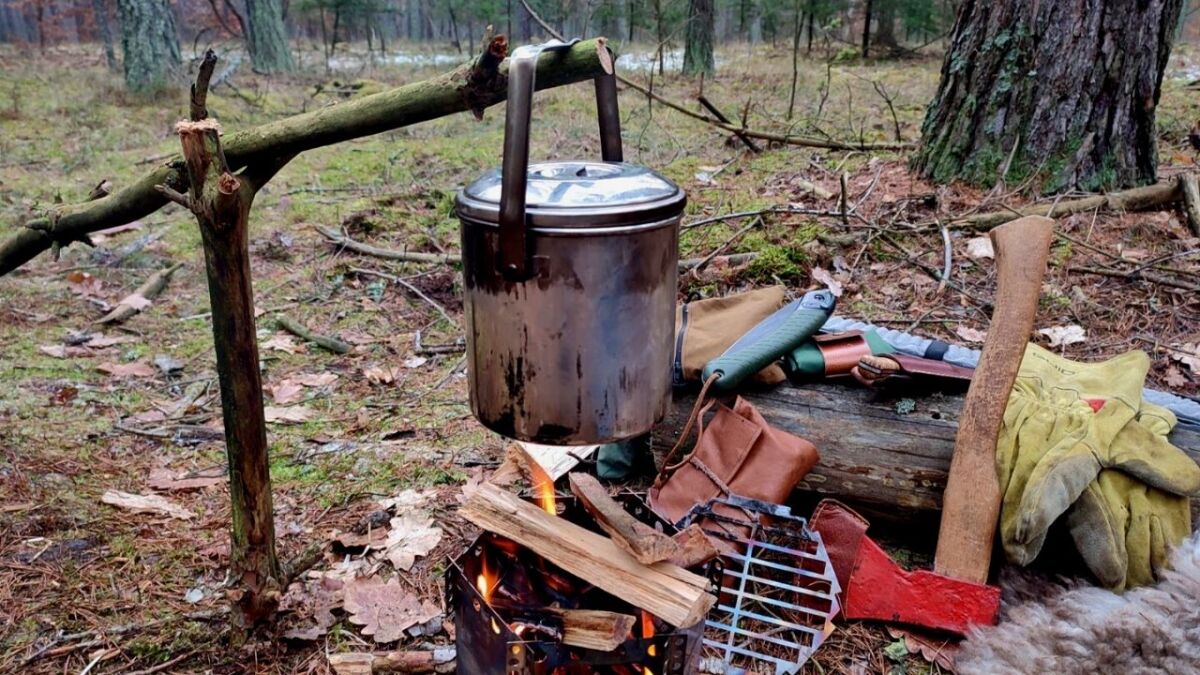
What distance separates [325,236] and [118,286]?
5.02 feet

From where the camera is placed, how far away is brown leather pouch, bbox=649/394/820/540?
9.19 ft

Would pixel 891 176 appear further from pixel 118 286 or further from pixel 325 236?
pixel 118 286

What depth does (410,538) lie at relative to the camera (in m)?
2.89

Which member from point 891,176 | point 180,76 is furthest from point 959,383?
point 180,76

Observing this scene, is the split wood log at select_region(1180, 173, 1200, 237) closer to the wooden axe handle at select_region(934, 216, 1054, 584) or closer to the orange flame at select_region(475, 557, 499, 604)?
the wooden axe handle at select_region(934, 216, 1054, 584)

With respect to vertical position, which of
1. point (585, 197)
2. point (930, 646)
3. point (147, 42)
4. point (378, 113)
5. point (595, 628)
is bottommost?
point (930, 646)

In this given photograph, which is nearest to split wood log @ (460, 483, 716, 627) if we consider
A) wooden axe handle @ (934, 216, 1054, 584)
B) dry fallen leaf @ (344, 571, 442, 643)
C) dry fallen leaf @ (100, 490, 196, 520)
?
dry fallen leaf @ (344, 571, 442, 643)

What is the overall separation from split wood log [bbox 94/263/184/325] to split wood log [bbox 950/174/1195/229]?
5404 millimetres

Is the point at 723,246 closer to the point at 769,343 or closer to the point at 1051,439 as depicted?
the point at 769,343

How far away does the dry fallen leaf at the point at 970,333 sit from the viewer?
3.97 meters

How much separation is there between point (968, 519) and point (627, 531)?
51.1 inches

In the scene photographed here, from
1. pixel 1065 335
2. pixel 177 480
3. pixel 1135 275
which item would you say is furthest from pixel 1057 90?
pixel 177 480

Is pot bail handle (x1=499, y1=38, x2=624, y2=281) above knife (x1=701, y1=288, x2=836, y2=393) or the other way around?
above

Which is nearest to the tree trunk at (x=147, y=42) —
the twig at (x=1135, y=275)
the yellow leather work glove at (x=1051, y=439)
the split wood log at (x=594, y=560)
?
the split wood log at (x=594, y=560)
